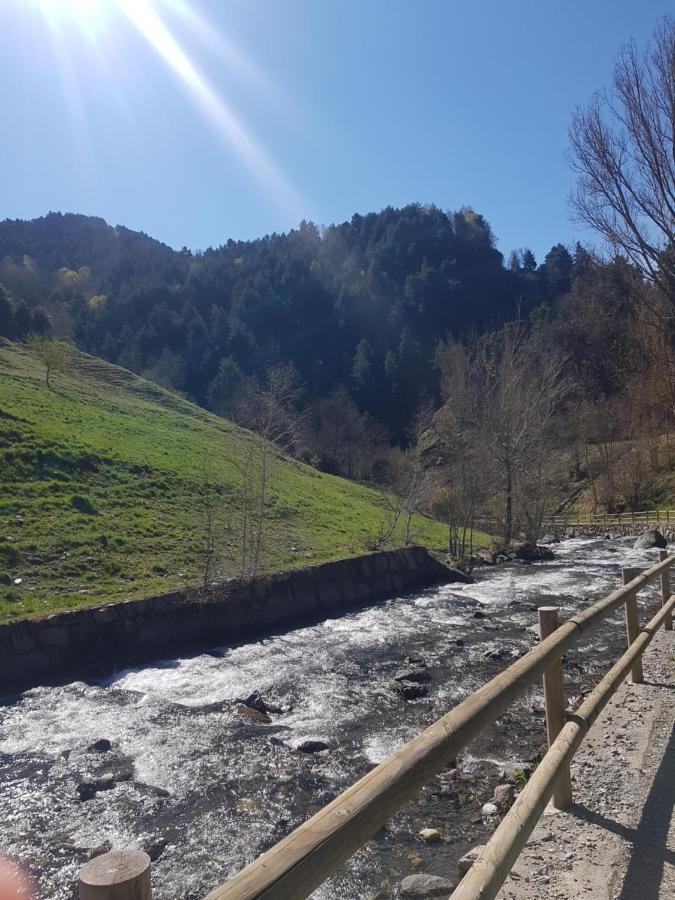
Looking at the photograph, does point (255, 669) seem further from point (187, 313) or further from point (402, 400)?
point (187, 313)

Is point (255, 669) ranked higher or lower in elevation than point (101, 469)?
lower

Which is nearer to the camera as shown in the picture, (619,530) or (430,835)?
(430,835)

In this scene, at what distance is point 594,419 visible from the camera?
2314 inches

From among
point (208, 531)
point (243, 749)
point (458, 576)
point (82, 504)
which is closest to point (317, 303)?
point (458, 576)

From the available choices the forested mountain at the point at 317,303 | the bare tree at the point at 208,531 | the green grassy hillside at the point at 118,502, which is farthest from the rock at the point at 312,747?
the forested mountain at the point at 317,303

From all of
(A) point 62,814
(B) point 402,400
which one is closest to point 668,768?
(A) point 62,814

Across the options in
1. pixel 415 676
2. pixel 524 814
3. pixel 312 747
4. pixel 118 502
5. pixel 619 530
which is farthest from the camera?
pixel 619 530

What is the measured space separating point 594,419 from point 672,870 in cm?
6024

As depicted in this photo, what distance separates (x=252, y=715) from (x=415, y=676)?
107 inches

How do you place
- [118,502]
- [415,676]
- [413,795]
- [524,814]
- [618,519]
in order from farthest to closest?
[618,519]
[118,502]
[415,676]
[524,814]
[413,795]

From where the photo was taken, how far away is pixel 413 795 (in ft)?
7.10

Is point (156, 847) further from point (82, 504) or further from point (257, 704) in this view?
point (82, 504)

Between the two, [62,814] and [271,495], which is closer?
[62,814]

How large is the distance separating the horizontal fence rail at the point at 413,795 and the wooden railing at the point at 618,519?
3514 cm
